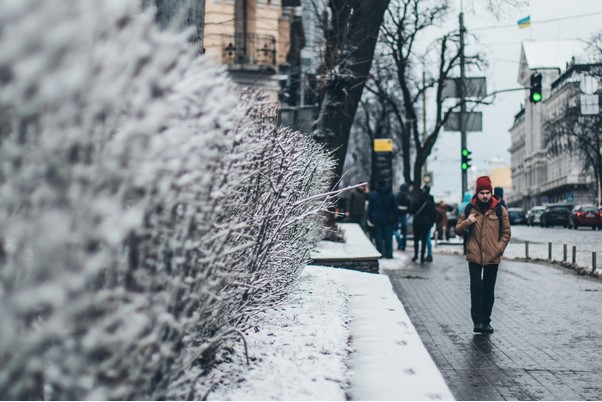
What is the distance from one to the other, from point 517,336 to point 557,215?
5025 cm

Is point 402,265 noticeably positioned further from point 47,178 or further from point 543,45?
point 543,45

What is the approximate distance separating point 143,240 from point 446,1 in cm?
3197

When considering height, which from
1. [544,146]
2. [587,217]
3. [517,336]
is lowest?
[517,336]

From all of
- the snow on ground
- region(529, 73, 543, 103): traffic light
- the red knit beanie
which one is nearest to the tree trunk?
the red knit beanie

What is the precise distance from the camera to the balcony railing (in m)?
32.5

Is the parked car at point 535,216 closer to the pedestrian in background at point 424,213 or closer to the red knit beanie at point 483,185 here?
the pedestrian in background at point 424,213

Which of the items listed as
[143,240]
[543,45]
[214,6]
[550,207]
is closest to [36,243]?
[143,240]

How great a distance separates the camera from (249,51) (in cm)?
3347

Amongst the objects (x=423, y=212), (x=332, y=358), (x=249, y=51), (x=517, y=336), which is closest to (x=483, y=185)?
(x=517, y=336)

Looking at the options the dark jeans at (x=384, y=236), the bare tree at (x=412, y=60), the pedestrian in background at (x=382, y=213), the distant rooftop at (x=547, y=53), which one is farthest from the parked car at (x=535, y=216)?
the distant rooftop at (x=547, y=53)

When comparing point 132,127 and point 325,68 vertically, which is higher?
point 325,68

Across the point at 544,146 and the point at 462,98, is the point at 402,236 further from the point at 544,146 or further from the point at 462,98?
the point at 544,146

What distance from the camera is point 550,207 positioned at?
58.3 m

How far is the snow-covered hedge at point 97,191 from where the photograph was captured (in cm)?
248
